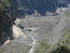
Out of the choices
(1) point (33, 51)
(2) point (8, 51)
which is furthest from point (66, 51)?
(2) point (8, 51)

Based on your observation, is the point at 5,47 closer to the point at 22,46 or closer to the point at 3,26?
the point at 22,46

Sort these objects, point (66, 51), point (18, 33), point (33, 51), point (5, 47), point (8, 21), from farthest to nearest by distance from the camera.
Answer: point (18, 33) → point (8, 21) → point (5, 47) → point (33, 51) → point (66, 51)

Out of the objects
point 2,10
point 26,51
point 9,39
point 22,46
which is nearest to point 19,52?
point 26,51

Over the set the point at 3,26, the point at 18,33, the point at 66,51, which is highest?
the point at 66,51

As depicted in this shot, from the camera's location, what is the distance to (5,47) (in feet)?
471

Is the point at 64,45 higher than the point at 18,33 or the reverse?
higher

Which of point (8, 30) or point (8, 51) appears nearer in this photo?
point (8, 51)

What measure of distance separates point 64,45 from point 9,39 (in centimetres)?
8343

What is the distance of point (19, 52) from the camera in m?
129

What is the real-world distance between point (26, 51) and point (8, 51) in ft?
34.2

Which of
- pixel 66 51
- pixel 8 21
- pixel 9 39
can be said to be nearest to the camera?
pixel 66 51

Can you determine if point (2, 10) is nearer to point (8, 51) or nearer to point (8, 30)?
point (8, 30)

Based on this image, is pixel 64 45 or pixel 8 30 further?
pixel 8 30

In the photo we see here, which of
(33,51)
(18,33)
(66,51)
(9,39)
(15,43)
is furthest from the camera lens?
(18,33)
